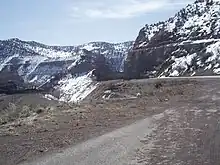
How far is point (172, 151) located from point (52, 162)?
302 centimetres

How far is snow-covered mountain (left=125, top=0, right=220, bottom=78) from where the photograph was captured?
76000 mm

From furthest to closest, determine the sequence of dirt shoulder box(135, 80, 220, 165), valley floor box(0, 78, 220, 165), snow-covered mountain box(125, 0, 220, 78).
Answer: snow-covered mountain box(125, 0, 220, 78) → valley floor box(0, 78, 220, 165) → dirt shoulder box(135, 80, 220, 165)

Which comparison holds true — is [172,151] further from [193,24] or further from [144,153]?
[193,24]

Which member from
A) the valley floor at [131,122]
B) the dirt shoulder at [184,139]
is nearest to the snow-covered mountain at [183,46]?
the valley floor at [131,122]

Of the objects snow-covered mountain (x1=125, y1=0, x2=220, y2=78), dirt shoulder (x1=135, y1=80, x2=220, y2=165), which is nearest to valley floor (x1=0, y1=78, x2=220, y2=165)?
dirt shoulder (x1=135, y1=80, x2=220, y2=165)

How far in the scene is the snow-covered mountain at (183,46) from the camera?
76.0 m

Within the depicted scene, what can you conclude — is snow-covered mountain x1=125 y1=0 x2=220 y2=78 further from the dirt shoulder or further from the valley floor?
the dirt shoulder

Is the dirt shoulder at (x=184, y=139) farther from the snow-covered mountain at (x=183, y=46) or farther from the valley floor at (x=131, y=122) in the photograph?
the snow-covered mountain at (x=183, y=46)

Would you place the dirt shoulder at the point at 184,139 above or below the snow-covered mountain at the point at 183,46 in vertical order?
below

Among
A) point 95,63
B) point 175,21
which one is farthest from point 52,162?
point 95,63

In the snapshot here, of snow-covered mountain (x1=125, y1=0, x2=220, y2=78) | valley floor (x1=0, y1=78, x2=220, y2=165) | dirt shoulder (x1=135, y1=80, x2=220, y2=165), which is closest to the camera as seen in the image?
dirt shoulder (x1=135, y1=80, x2=220, y2=165)

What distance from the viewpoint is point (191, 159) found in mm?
9641

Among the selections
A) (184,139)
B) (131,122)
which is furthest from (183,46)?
(184,139)

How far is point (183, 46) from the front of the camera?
9100 centimetres
